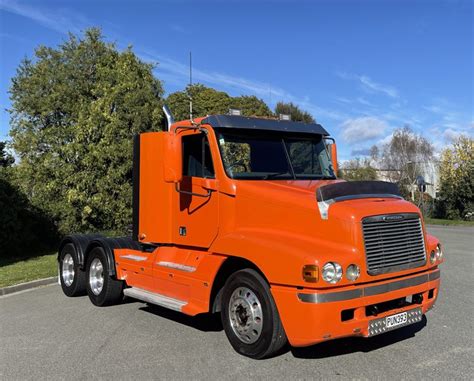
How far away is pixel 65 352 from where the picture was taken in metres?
5.48

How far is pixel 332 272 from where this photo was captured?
14.7 ft

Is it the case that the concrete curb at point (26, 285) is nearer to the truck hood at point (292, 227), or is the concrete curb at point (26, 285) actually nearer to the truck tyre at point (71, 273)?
the truck tyre at point (71, 273)

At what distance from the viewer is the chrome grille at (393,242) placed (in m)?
4.79

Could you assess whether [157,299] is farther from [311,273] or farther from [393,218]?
[393,218]

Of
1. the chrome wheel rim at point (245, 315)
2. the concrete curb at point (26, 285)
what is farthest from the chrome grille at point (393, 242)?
the concrete curb at point (26, 285)

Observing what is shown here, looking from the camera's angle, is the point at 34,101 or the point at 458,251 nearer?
the point at 458,251

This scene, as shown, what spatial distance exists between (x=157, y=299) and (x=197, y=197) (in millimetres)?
1469

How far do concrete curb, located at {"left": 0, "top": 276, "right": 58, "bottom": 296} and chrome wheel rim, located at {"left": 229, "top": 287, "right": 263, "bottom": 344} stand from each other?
20.6 feet

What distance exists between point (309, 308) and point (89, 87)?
51.2 ft

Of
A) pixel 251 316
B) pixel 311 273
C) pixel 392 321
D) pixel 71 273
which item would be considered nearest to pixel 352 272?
pixel 311 273

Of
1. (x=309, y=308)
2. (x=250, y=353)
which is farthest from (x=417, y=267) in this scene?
(x=250, y=353)

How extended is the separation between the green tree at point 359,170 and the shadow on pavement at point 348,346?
36.4 metres

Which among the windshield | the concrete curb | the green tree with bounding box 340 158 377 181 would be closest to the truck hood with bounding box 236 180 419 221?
the windshield

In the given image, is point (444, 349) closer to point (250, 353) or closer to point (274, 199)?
point (250, 353)
